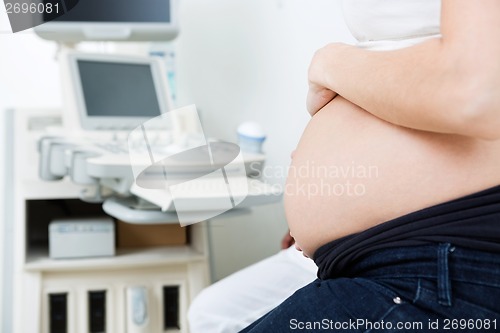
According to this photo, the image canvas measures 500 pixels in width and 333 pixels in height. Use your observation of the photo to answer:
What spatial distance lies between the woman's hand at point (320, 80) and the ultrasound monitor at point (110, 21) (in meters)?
1.23

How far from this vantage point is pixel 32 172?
1634 mm

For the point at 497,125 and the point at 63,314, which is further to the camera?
the point at 63,314

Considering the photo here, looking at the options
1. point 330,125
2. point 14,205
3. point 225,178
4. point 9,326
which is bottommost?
point 9,326

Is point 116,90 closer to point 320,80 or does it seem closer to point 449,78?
point 320,80

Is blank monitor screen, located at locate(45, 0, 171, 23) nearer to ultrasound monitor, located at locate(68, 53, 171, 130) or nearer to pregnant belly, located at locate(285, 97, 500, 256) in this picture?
ultrasound monitor, located at locate(68, 53, 171, 130)

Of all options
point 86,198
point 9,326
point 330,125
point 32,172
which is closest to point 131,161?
point 86,198

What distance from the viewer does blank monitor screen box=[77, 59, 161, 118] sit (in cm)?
175

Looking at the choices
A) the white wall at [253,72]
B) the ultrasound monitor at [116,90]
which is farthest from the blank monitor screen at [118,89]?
the white wall at [253,72]

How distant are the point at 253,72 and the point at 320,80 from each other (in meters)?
1.24

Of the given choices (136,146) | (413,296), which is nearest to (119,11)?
(136,146)

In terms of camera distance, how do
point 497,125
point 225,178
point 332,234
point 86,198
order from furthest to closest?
point 86,198 < point 225,178 < point 332,234 < point 497,125

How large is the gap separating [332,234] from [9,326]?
1325 millimetres

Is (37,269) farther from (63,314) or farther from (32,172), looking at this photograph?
(32,172)

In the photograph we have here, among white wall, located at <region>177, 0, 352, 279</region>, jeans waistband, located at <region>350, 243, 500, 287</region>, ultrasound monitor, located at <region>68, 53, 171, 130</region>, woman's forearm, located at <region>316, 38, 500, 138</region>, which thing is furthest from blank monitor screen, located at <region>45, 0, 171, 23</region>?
jeans waistband, located at <region>350, 243, 500, 287</region>
